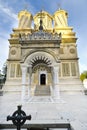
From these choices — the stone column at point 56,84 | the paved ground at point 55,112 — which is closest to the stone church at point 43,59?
the stone column at point 56,84

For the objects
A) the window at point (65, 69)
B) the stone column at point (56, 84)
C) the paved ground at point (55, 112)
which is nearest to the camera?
the paved ground at point (55, 112)

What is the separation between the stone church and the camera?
1226 centimetres

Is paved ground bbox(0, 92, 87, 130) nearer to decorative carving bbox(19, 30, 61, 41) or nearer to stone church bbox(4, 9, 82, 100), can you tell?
stone church bbox(4, 9, 82, 100)

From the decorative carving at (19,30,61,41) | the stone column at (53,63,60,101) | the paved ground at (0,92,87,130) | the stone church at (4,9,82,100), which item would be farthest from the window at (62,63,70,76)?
the paved ground at (0,92,87,130)

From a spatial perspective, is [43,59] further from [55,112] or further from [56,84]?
[55,112]

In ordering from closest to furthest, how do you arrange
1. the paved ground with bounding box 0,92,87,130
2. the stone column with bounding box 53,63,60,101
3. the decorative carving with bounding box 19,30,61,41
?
the paved ground with bounding box 0,92,87,130, the stone column with bounding box 53,63,60,101, the decorative carving with bounding box 19,30,61,41

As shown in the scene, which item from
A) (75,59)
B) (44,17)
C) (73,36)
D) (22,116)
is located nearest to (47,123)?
(22,116)

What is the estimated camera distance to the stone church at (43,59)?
1226 centimetres

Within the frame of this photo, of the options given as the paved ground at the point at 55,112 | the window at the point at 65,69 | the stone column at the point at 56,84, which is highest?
the window at the point at 65,69

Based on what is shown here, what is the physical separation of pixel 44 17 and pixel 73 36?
1022cm

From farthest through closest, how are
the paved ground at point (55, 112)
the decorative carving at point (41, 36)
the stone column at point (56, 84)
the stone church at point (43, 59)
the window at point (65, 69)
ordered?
the window at point (65, 69), the decorative carving at point (41, 36), the stone church at point (43, 59), the stone column at point (56, 84), the paved ground at point (55, 112)

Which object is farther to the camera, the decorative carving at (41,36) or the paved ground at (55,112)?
the decorative carving at (41,36)

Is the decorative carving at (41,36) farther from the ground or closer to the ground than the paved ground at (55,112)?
farther from the ground

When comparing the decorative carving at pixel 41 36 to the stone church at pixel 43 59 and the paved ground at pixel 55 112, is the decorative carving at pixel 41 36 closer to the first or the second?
the stone church at pixel 43 59
